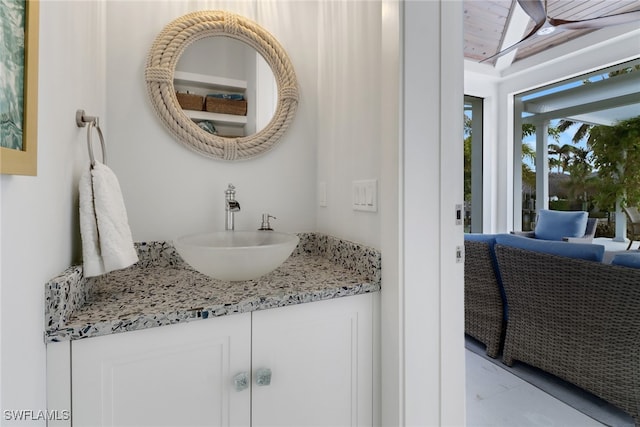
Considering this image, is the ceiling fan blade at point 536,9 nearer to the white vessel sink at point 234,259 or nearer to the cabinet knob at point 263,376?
the white vessel sink at point 234,259

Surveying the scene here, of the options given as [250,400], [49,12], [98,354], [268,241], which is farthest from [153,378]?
[49,12]

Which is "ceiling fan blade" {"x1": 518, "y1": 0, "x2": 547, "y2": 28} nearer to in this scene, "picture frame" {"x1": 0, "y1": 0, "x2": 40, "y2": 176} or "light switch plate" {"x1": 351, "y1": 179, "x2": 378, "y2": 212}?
"light switch plate" {"x1": 351, "y1": 179, "x2": 378, "y2": 212}

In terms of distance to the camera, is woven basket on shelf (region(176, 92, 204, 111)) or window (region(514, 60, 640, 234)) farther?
window (region(514, 60, 640, 234))

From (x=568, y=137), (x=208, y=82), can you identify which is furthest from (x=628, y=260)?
(x=568, y=137)

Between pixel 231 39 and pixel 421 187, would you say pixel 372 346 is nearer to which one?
pixel 421 187

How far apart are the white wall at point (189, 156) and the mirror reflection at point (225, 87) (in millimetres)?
122

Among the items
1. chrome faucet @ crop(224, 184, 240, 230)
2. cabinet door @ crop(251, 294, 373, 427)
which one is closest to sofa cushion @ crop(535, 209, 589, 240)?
cabinet door @ crop(251, 294, 373, 427)

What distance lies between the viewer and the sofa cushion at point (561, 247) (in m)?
1.57

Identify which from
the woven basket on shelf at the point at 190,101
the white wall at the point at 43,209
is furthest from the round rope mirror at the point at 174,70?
the white wall at the point at 43,209

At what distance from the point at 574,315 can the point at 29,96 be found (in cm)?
222

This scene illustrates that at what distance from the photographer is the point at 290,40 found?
1370 mm

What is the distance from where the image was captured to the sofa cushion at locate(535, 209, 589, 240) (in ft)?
11.3

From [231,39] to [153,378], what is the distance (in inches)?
48.3

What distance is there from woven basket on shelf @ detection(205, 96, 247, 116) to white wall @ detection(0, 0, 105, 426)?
1.39ft
